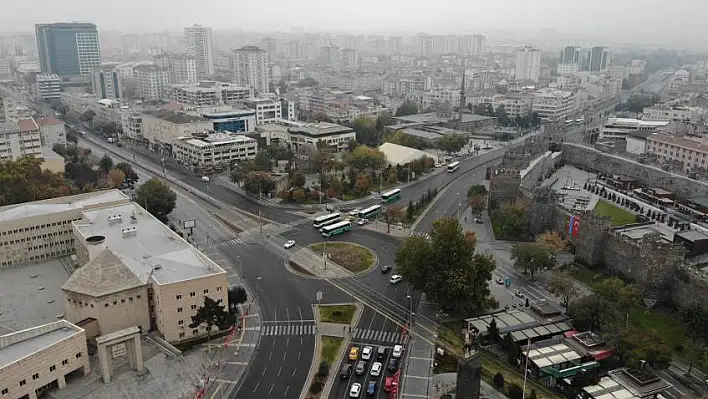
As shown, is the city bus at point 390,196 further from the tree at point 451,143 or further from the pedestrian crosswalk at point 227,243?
the tree at point 451,143

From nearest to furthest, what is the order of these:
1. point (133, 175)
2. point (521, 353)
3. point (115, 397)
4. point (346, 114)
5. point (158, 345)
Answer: point (115, 397) → point (521, 353) → point (158, 345) → point (133, 175) → point (346, 114)

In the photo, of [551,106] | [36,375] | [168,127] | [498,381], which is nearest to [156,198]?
[36,375]

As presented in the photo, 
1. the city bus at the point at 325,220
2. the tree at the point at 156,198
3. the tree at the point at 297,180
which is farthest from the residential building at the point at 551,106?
the tree at the point at 156,198

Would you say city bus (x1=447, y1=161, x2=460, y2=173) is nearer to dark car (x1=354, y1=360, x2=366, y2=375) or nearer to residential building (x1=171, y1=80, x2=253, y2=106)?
dark car (x1=354, y1=360, x2=366, y2=375)

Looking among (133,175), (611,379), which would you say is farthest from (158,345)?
(133,175)

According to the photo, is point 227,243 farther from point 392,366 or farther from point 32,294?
point 392,366

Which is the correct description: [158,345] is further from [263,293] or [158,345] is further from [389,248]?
[389,248]
